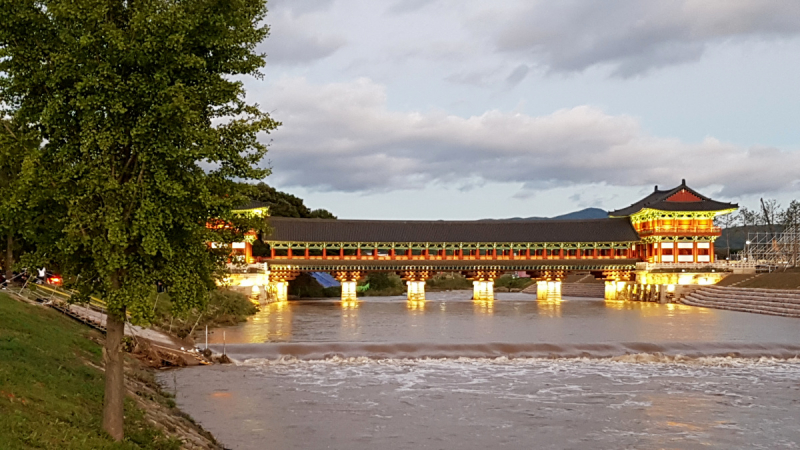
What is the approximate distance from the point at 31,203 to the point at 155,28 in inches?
133

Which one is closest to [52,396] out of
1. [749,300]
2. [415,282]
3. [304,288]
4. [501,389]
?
[501,389]

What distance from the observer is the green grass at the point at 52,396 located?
1135cm

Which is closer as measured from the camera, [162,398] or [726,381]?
[162,398]

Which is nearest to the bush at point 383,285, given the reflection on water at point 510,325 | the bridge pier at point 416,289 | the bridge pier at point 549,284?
the bridge pier at point 416,289

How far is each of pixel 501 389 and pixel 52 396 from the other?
50.7ft

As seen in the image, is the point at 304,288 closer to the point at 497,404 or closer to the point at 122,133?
the point at 497,404

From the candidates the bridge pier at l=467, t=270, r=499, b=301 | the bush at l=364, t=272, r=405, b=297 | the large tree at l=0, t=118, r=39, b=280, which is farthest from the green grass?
the bush at l=364, t=272, r=405, b=297

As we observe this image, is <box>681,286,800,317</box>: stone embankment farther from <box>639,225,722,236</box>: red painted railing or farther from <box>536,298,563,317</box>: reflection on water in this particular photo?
<box>536,298,563,317</box>: reflection on water

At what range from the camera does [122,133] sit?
11875 millimetres

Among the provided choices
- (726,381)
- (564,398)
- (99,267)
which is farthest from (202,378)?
(726,381)

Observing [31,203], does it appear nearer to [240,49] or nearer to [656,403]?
[240,49]

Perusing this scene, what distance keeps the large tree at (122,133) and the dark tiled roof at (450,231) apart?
6726 centimetres

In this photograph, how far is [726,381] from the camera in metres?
27.0

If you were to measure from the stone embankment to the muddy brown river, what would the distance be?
1097 centimetres
